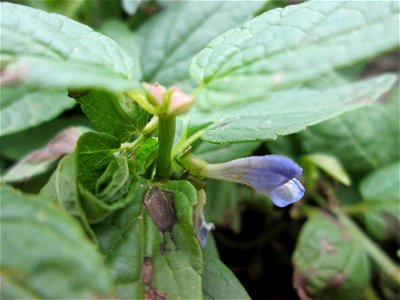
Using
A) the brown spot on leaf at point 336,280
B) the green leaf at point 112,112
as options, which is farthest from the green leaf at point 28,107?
the brown spot on leaf at point 336,280

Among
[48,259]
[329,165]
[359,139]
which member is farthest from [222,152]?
[48,259]

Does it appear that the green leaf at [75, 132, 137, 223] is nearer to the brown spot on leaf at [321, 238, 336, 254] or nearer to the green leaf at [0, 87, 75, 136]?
the green leaf at [0, 87, 75, 136]

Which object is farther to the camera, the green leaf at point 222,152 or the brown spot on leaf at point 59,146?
the green leaf at point 222,152

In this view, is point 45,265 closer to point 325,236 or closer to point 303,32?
point 303,32

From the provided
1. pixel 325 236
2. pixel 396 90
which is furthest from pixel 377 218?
pixel 396 90

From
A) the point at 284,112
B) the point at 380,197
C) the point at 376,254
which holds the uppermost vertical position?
the point at 284,112

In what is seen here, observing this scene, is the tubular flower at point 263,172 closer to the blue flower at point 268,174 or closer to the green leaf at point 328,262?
the blue flower at point 268,174

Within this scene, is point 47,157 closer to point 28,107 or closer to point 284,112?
point 28,107
